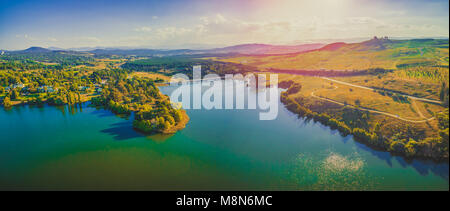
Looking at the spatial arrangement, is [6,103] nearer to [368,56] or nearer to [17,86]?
[17,86]

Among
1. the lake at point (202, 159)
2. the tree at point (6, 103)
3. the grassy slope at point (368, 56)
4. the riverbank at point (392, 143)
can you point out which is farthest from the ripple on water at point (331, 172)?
the tree at point (6, 103)

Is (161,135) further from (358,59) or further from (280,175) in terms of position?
(358,59)

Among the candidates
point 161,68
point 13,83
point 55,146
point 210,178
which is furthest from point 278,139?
point 161,68

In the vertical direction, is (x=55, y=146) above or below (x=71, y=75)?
below

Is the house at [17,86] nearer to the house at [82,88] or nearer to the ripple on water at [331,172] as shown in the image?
the house at [82,88]

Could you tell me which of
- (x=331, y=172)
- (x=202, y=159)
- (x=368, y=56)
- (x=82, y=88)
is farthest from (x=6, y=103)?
(x=368, y=56)

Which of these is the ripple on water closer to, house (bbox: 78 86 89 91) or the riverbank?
the riverbank

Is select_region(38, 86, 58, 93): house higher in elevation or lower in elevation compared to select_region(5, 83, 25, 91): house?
lower

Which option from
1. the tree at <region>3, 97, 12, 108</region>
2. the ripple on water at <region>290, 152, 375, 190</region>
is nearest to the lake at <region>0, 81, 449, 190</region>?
the ripple on water at <region>290, 152, 375, 190</region>
